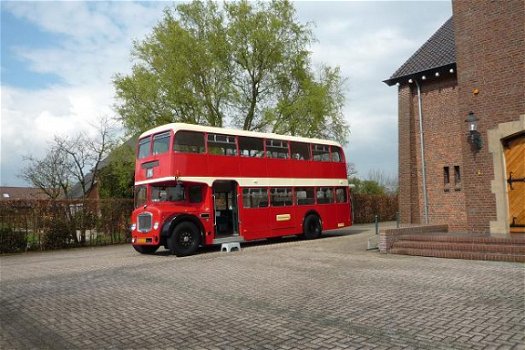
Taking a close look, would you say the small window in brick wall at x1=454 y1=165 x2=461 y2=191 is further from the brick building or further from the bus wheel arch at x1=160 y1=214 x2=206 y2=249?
the bus wheel arch at x1=160 y1=214 x2=206 y2=249

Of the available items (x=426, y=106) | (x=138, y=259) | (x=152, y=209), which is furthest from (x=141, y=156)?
(x=426, y=106)

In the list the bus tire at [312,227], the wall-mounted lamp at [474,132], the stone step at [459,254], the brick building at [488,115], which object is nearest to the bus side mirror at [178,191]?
the bus tire at [312,227]

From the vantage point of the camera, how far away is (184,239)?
13.5 meters

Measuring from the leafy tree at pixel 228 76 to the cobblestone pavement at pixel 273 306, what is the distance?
1331cm

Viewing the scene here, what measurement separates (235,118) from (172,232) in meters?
13.4

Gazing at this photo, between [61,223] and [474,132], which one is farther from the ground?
[474,132]

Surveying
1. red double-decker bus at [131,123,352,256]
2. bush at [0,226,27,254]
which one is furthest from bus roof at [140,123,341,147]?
bush at [0,226,27,254]

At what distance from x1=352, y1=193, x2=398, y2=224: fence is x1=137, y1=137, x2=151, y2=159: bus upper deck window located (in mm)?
19721

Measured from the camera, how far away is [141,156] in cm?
1459

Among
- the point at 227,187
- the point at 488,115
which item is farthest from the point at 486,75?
the point at 227,187

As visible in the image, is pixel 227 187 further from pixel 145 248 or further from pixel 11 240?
pixel 11 240

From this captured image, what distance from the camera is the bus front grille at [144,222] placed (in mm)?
13406

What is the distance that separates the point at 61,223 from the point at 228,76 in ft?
38.7

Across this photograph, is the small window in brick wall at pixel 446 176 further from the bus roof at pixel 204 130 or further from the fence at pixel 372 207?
the fence at pixel 372 207
